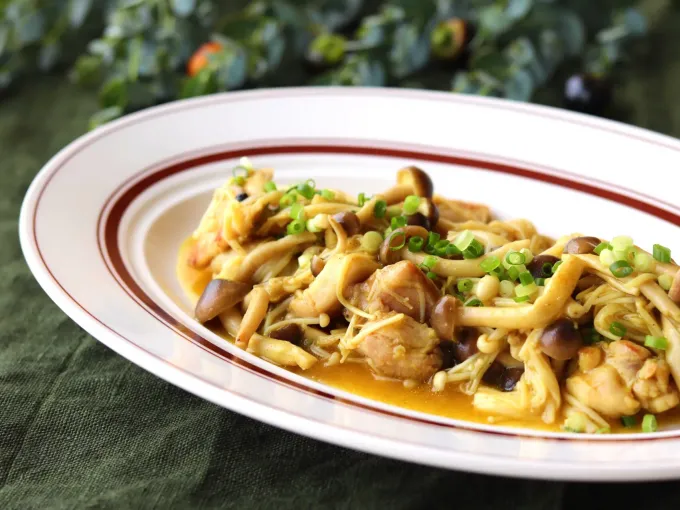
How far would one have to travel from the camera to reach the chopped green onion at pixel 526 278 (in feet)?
11.8

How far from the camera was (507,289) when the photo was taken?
3684mm

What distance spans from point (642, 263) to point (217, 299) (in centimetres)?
191

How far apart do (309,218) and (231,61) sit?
2504 millimetres

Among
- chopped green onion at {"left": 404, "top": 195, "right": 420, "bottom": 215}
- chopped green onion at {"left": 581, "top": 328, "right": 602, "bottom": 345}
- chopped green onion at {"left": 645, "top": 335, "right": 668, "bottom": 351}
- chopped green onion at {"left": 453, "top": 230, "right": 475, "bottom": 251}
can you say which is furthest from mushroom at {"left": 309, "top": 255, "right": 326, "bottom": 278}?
chopped green onion at {"left": 645, "top": 335, "right": 668, "bottom": 351}

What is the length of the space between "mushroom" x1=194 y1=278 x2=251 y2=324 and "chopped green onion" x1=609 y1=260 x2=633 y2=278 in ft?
5.64

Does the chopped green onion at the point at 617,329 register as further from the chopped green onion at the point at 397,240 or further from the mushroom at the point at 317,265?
the mushroom at the point at 317,265

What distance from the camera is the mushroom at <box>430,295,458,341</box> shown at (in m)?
3.58

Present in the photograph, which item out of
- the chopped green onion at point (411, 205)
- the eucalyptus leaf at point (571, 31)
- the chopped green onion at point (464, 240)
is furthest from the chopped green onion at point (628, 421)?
the eucalyptus leaf at point (571, 31)

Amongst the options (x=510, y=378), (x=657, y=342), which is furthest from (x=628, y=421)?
(x=510, y=378)

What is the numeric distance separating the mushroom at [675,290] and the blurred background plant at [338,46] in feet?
10.5

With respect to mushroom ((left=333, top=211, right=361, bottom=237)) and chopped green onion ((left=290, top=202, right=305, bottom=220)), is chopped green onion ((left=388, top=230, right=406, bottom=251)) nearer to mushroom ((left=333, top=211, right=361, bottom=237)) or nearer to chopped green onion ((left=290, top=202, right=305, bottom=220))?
mushroom ((left=333, top=211, right=361, bottom=237))

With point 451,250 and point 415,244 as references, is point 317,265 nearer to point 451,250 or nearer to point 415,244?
point 415,244

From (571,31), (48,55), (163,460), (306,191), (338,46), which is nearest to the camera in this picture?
(163,460)

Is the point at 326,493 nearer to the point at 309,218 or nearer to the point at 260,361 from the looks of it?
the point at 260,361
